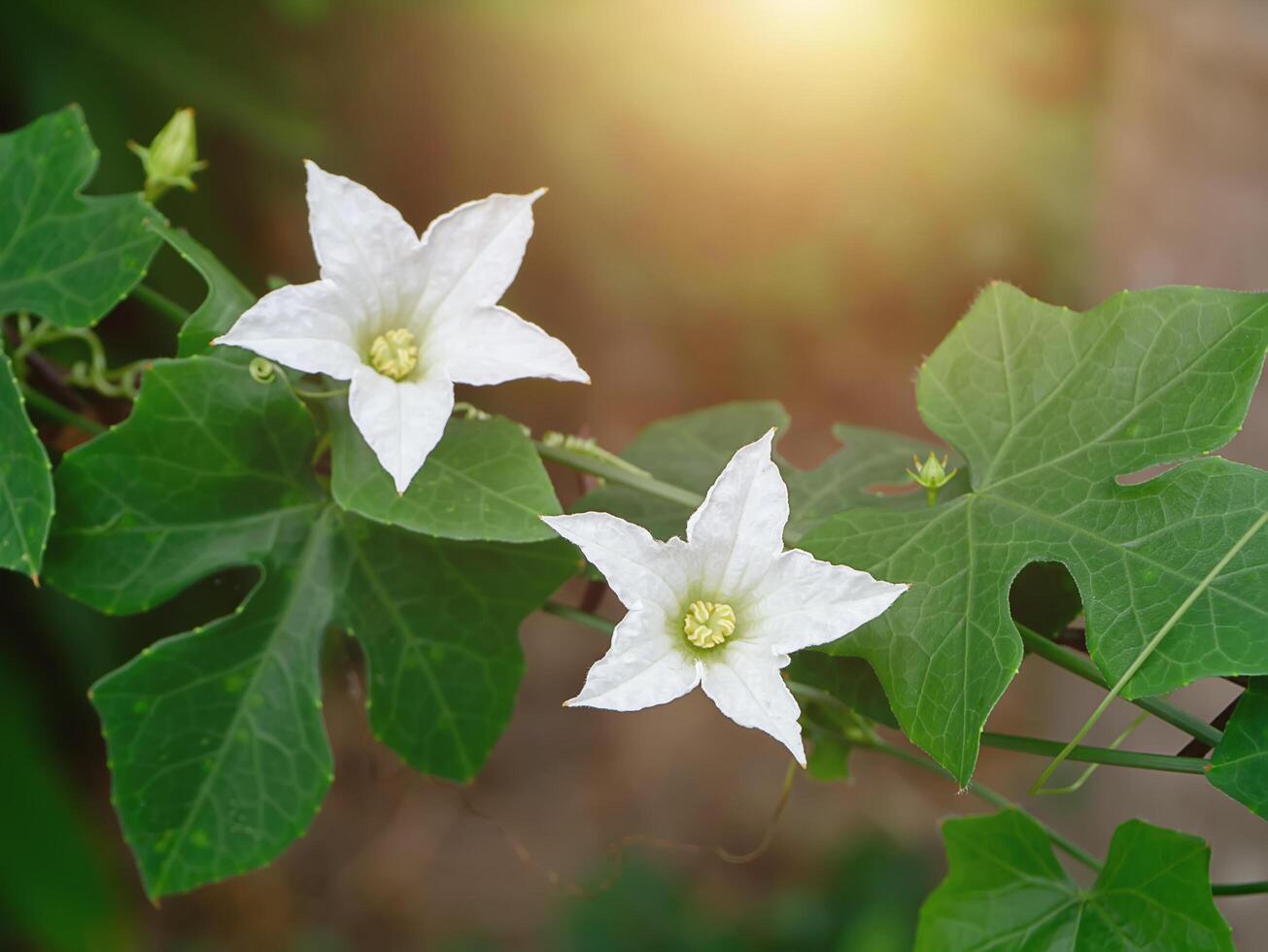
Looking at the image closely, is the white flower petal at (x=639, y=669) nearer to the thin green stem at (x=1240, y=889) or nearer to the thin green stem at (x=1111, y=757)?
the thin green stem at (x=1111, y=757)

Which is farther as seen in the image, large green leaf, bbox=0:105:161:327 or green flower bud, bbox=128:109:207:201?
green flower bud, bbox=128:109:207:201

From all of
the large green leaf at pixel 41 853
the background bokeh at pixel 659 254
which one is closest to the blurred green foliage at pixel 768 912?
the background bokeh at pixel 659 254

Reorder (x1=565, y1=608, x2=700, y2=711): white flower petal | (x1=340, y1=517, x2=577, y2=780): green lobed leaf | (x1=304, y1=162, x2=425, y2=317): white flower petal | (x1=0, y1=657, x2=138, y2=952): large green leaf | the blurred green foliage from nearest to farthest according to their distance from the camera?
(x1=565, y1=608, x2=700, y2=711): white flower petal < (x1=304, y1=162, x2=425, y2=317): white flower petal < (x1=340, y1=517, x2=577, y2=780): green lobed leaf < (x1=0, y1=657, x2=138, y2=952): large green leaf < the blurred green foliage

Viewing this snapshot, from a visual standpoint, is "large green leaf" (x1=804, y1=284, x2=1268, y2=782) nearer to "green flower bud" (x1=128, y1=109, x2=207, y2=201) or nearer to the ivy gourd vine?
the ivy gourd vine

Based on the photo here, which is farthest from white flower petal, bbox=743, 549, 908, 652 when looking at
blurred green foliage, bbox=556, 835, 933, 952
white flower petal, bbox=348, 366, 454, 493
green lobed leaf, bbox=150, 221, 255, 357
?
blurred green foliage, bbox=556, 835, 933, 952

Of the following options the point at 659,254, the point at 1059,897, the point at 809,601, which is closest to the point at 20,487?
the point at 809,601

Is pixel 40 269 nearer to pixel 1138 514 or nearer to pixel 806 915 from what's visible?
pixel 1138 514

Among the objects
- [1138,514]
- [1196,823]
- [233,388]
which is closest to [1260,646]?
[1138,514]
